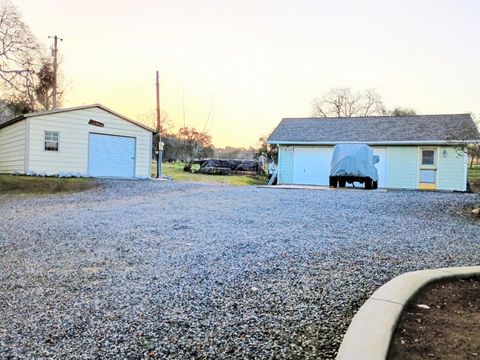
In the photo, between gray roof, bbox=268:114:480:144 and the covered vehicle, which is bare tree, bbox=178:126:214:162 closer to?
gray roof, bbox=268:114:480:144

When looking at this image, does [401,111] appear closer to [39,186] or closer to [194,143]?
[194,143]

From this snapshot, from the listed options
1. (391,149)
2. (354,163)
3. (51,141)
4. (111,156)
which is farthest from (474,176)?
(51,141)

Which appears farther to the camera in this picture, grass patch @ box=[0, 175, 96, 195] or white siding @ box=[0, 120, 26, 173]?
white siding @ box=[0, 120, 26, 173]

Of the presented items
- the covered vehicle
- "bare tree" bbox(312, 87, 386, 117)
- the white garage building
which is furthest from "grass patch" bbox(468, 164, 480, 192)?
the white garage building

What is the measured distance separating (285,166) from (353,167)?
5.46 m

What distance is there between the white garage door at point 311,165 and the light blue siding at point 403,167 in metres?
2.86

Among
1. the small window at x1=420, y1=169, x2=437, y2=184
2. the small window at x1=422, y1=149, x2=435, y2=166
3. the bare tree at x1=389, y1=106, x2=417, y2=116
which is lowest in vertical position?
the small window at x1=420, y1=169, x2=437, y2=184

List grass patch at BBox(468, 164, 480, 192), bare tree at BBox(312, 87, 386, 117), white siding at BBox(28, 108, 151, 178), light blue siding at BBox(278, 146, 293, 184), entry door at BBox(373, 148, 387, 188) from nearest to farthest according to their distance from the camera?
1. white siding at BBox(28, 108, 151, 178)
2. entry door at BBox(373, 148, 387, 188)
3. light blue siding at BBox(278, 146, 293, 184)
4. grass patch at BBox(468, 164, 480, 192)
5. bare tree at BBox(312, 87, 386, 117)

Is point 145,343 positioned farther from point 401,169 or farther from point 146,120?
point 146,120

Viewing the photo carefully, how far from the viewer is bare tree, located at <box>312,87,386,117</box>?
40562mm

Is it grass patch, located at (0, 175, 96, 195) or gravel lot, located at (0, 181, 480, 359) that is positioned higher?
grass patch, located at (0, 175, 96, 195)

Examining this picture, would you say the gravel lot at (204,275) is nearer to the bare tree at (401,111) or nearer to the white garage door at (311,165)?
the white garage door at (311,165)

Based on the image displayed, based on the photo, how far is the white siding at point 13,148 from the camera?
16297 mm

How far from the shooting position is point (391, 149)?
17.9m
